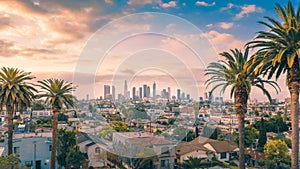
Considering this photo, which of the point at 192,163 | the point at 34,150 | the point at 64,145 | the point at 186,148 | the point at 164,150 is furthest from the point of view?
the point at 186,148

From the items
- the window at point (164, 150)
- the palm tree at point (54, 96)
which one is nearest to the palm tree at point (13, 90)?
the palm tree at point (54, 96)

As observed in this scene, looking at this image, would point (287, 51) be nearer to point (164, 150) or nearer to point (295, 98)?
point (295, 98)

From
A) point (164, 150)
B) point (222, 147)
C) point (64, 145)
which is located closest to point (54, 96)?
point (64, 145)

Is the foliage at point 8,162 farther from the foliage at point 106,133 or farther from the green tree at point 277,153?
the green tree at point 277,153

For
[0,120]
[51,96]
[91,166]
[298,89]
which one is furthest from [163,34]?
[0,120]

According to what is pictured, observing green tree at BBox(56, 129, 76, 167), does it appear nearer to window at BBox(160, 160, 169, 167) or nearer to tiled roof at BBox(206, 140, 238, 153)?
window at BBox(160, 160, 169, 167)
